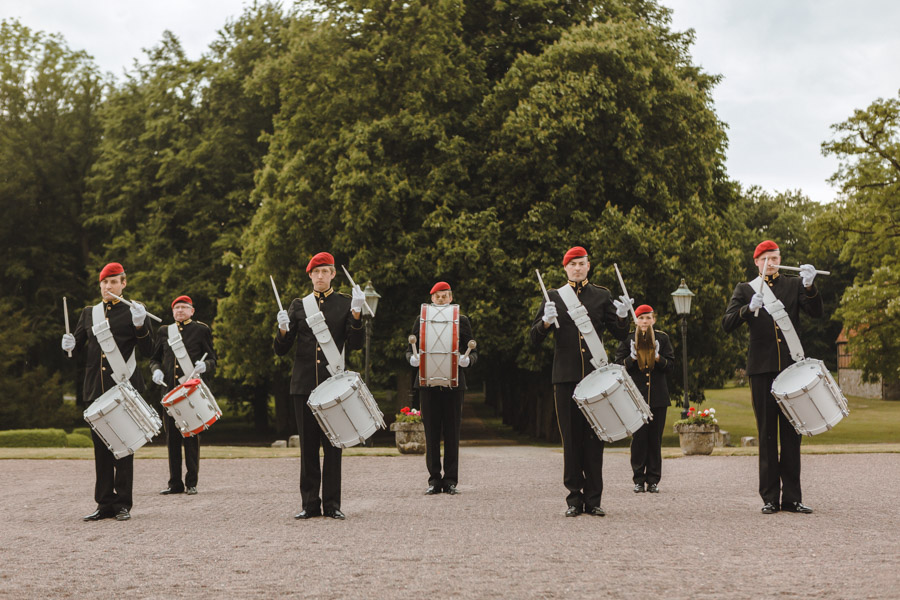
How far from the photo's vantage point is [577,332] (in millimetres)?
9953

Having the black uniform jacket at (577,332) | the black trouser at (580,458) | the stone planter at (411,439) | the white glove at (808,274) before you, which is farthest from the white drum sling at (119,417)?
the stone planter at (411,439)

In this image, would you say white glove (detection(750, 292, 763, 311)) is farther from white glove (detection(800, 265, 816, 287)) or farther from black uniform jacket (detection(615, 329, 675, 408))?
black uniform jacket (detection(615, 329, 675, 408))

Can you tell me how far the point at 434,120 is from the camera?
29.0m

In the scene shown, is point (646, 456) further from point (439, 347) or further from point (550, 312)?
point (550, 312)

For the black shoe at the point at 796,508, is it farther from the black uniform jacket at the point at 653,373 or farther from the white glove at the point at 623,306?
the black uniform jacket at the point at 653,373

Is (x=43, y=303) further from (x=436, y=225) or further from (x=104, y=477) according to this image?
(x=104, y=477)

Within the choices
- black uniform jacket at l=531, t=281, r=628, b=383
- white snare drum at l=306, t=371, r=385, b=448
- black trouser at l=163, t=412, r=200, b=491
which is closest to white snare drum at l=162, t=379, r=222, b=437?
black trouser at l=163, t=412, r=200, b=491

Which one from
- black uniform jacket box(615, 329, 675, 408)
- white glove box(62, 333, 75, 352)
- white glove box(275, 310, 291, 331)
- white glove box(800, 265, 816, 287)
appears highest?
white glove box(800, 265, 816, 287)

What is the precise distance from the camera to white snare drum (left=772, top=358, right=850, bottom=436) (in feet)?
31.0

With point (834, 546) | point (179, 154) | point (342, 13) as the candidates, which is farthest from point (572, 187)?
point (834, 546)

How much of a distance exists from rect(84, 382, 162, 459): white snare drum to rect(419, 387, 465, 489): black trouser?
3686 mm

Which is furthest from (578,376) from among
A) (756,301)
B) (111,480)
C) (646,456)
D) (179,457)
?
(179,457)

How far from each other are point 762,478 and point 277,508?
16.1 ft

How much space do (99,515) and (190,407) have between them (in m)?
2.10
